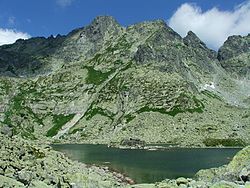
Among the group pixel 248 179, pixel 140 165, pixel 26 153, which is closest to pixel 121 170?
pixel 140 165

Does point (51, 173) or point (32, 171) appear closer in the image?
point (32, 171)

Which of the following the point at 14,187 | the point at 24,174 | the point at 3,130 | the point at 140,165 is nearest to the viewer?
the point at 14,187

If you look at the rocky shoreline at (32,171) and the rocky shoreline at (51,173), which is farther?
the rocky shoreline at (32,171)

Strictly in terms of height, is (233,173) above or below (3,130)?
below

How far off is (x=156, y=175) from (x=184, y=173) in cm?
803

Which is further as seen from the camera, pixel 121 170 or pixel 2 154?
pixel 121 170

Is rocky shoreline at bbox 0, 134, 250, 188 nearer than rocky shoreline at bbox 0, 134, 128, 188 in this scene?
Yes

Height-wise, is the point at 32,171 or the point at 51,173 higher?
the point at 32,171

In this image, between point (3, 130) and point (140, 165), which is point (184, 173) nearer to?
point (140, 165)

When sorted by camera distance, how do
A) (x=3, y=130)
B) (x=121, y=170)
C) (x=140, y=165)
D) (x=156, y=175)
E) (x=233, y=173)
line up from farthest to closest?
1. (x=140, y=165)
2. (x=121, y=170)
3. (x=156, y=175)
4. (x=3, y=130)
5. (x=233, y=173)

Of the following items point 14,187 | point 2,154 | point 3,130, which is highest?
point 3,130

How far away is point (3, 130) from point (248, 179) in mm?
57655

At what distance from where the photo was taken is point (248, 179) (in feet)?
123

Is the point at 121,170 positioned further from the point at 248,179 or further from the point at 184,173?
the point at 248,179
